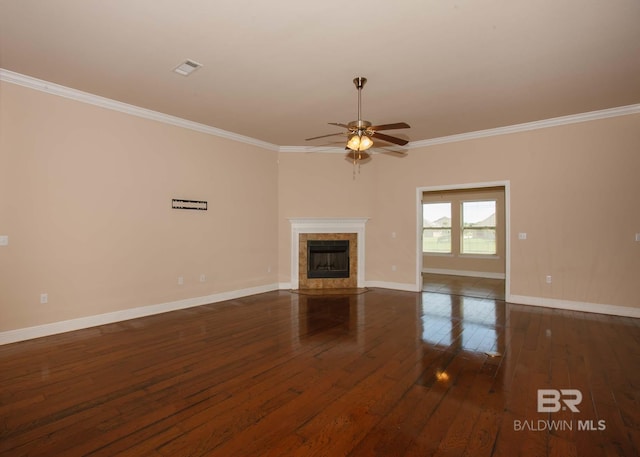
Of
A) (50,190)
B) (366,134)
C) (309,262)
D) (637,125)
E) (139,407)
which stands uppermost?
(637,125)

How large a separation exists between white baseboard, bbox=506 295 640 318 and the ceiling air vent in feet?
19.3

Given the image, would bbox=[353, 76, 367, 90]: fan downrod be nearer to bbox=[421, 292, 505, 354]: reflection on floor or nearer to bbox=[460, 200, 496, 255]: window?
bbox=[421, 292, 505, 354]: reflection on floor

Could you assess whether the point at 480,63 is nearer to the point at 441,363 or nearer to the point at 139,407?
the point at 441,363

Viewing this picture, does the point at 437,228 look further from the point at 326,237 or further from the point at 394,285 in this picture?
the point at 326,237

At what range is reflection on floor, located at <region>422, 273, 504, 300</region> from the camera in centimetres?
653

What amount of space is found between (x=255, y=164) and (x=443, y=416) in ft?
17.6

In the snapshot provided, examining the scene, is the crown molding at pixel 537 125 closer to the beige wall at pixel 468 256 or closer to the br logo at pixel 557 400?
the beige wall at pixel 468 256

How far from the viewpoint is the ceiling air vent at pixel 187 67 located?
11.4 ft

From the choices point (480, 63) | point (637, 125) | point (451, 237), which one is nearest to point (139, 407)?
point (480, 63)

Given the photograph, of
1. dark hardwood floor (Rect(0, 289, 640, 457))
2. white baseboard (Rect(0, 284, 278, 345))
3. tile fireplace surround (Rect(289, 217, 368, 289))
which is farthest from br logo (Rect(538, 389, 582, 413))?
white baseboard (Rect(0, 284, 278, 345))

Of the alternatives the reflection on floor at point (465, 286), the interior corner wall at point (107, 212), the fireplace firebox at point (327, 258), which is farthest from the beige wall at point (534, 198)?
the interior corner wall at point (107, 212)

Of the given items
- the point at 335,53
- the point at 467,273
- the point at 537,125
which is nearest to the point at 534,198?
the point at 537,125

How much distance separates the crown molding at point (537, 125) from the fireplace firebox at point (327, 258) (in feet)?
8.33

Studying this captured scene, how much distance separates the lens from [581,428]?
214 centimetres
